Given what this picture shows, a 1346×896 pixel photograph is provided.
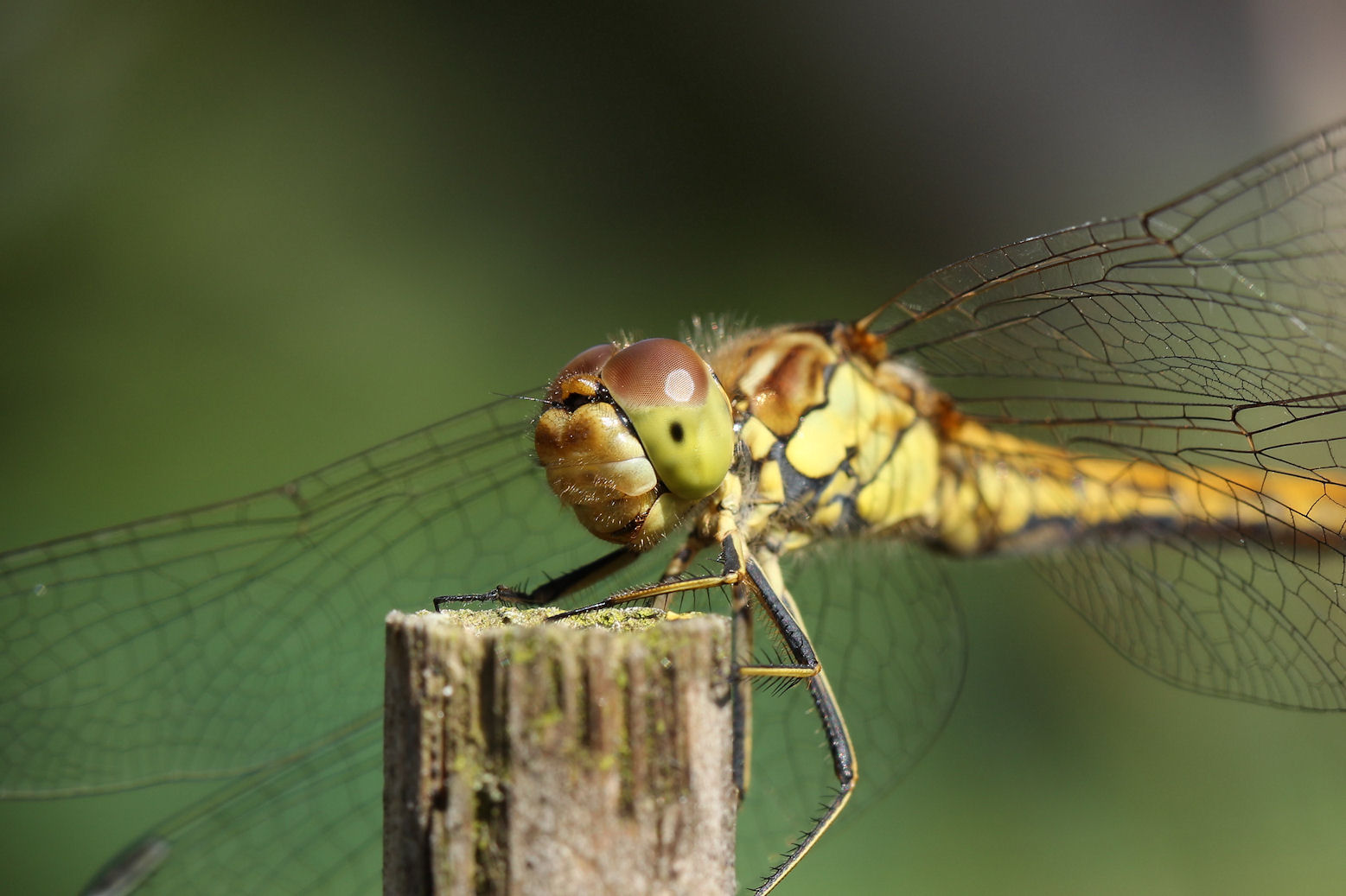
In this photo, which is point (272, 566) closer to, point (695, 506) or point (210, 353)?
point (695, 506)

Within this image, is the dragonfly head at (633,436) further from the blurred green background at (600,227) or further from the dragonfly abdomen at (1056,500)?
the blurred green background at (600,227)

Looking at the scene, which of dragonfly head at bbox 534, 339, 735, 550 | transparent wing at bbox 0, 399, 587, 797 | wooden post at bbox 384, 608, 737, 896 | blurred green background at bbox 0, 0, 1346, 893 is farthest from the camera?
blurred green background at bbox 0, 0, 1346, 893

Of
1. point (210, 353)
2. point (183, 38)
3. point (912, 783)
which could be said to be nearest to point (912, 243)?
point (912, 783)

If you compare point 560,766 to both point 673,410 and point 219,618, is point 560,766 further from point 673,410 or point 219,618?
point 219,618

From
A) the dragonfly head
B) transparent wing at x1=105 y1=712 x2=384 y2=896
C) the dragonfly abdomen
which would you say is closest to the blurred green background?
transparent wing at x1=105 y1=712 x2=384 y2=896

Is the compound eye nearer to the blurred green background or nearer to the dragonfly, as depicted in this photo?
the dragonfly

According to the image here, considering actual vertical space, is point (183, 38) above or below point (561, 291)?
above

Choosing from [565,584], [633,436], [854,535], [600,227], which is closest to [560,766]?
[633,436]
